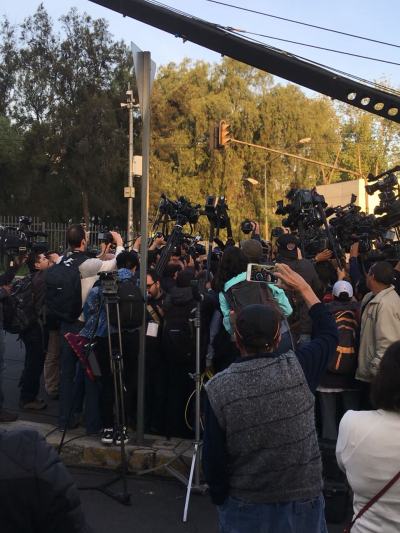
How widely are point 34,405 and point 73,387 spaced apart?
1.01m

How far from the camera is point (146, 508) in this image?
439cm

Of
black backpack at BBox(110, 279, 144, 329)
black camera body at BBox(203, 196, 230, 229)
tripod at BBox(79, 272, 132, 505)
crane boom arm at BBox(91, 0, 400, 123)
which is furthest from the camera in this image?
crane boom arm at BBox(91, 0, 400, 123)

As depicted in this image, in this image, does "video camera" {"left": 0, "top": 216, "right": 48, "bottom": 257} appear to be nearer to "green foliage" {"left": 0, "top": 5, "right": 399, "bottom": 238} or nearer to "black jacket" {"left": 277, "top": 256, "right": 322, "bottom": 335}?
"black jacket" {"left": 277, "top": 256, "right": 322, "bottom": 335}

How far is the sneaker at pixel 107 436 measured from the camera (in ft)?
17.2

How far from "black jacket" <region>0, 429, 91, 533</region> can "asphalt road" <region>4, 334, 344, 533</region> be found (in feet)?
8.62

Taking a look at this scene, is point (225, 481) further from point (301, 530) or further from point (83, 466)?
point (83, 466)

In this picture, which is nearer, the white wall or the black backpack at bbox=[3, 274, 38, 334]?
the black backpack at bbox=[3, 274, 38, 334]

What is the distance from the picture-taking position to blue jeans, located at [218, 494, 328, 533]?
2.37 m

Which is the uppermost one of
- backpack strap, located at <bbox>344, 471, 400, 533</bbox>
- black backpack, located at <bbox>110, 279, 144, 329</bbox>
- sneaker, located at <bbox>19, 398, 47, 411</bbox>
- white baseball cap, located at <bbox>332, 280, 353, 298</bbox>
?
white baseball cap, located at <bbox>332, 280, 353, 298</bbox>

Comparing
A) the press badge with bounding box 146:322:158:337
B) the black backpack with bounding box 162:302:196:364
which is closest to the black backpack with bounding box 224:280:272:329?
the black backpack with bounding box 162:302:196:364

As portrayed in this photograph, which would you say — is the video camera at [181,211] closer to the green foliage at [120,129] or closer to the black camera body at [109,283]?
the black camera body at [109,283]

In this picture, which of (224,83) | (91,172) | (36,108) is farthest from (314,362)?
(36,108)

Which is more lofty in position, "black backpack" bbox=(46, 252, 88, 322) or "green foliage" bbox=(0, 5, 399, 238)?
"green foliage" bbox=(0, 5, 399, 238)

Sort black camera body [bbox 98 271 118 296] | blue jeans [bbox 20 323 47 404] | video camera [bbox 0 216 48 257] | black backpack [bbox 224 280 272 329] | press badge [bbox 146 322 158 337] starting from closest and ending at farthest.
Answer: black backpack [bbox 224 280 272 329], black camera body [bbox 98 271 118 296], press badge [bbox 146 322 158 337], video camera [bbox 0 216 48 257], blue jeans [bbox 20 323 47 404]
